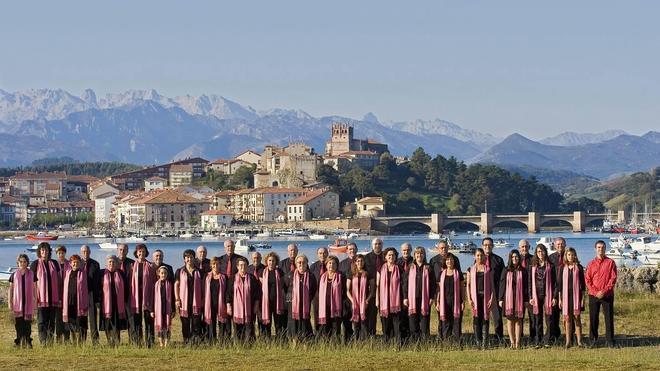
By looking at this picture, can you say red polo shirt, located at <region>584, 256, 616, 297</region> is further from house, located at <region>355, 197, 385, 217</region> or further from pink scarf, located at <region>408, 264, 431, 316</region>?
house, located at <region>355, 197, 385, 217</region>

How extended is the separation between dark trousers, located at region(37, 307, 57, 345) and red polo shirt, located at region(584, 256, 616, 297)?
6800mm

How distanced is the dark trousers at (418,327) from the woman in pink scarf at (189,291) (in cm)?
266

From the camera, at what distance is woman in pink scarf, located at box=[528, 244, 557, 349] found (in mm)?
17859

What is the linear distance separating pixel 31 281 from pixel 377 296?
438 centimetres

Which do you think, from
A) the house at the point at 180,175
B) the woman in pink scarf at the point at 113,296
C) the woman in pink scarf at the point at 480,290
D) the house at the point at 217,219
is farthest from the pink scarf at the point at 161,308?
the house at the point at 180,175

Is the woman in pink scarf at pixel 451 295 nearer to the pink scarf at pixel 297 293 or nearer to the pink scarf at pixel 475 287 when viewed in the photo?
the pink scarf at pixel 475 287

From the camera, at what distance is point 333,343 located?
689 inches

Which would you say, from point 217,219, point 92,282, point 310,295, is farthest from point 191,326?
point 217,219

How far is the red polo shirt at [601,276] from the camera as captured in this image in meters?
17.8

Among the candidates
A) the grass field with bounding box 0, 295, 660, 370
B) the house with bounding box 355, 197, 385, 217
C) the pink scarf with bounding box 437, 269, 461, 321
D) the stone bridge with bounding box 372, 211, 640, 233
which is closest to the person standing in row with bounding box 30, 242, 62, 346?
the grass field with bounding box 0, 295, 660, 370

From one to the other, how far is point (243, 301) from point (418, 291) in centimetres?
220

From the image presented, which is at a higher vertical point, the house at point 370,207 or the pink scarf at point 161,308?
the house at point 370,207

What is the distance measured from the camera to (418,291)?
696 inches

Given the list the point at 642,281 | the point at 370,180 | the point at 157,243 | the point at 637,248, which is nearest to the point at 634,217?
the point at 370,180
